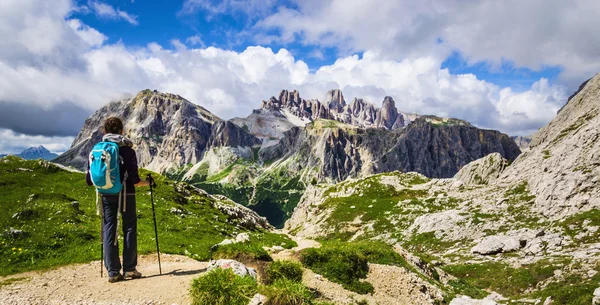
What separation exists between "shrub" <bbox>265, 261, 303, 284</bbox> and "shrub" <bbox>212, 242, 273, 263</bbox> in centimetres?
246

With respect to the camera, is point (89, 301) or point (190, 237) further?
point (190, 237)

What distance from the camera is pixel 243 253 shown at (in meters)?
17.7

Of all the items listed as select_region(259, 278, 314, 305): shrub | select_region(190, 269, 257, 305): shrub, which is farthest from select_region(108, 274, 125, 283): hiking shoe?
select_region(259, 278, 314, 305): shrub

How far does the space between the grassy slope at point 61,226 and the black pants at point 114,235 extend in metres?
5.21

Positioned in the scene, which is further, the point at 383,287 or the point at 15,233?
the point at 383,287

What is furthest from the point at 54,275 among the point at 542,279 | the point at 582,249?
the point at 582,249

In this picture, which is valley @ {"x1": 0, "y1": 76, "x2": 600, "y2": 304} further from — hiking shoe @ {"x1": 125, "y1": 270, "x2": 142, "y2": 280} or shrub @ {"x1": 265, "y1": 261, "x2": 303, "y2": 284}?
hiking shoe @ {"x1": 125, "y1": 270, "x2": 142, "y2": 280}

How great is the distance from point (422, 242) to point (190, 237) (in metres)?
58.4

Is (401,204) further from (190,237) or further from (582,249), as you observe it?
(190,237)

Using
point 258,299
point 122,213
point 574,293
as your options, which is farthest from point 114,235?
point 574,293

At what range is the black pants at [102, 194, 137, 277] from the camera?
1291 cm

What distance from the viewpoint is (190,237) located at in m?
25.3

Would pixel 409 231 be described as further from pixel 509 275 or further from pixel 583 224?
pixel 509 275

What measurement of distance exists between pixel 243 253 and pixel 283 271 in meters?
3.64
